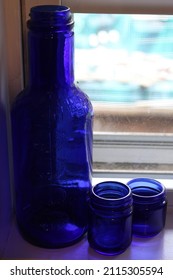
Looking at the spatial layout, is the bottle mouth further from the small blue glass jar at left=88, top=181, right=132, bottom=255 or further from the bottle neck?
the small blue glass jar at left=88, top=181, right=132, bottom=255

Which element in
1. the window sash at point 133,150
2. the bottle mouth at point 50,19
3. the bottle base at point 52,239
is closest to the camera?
the bottle mouth at point 50,19

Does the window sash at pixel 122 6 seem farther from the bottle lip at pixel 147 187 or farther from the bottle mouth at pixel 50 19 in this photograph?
the bottle lip at pixel 147 187

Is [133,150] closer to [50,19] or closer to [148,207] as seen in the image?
[148,207]

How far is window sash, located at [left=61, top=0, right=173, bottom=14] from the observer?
35.2 inches

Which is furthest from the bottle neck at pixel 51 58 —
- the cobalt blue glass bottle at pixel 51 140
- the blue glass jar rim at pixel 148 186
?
the blue glass jar rim at pixel 148 186

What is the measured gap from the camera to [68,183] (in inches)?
35.9

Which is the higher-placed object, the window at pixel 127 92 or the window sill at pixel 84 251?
the window at pixel 127 92

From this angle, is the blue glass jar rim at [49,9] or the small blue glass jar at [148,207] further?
the small blue glass jar at [148,207]

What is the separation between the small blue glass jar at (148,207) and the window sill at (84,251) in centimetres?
2

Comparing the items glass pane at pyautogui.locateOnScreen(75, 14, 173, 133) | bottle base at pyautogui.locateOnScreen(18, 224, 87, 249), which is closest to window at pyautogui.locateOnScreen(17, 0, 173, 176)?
glass pane at pyautogui.locateOnScreen(75, 14, 173, 133)

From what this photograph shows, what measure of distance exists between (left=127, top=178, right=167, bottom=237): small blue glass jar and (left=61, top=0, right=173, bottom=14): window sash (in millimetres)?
310

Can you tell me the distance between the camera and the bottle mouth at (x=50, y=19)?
2.53 ft

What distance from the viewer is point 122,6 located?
0.90 meters

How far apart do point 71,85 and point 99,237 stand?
0.27 meters
